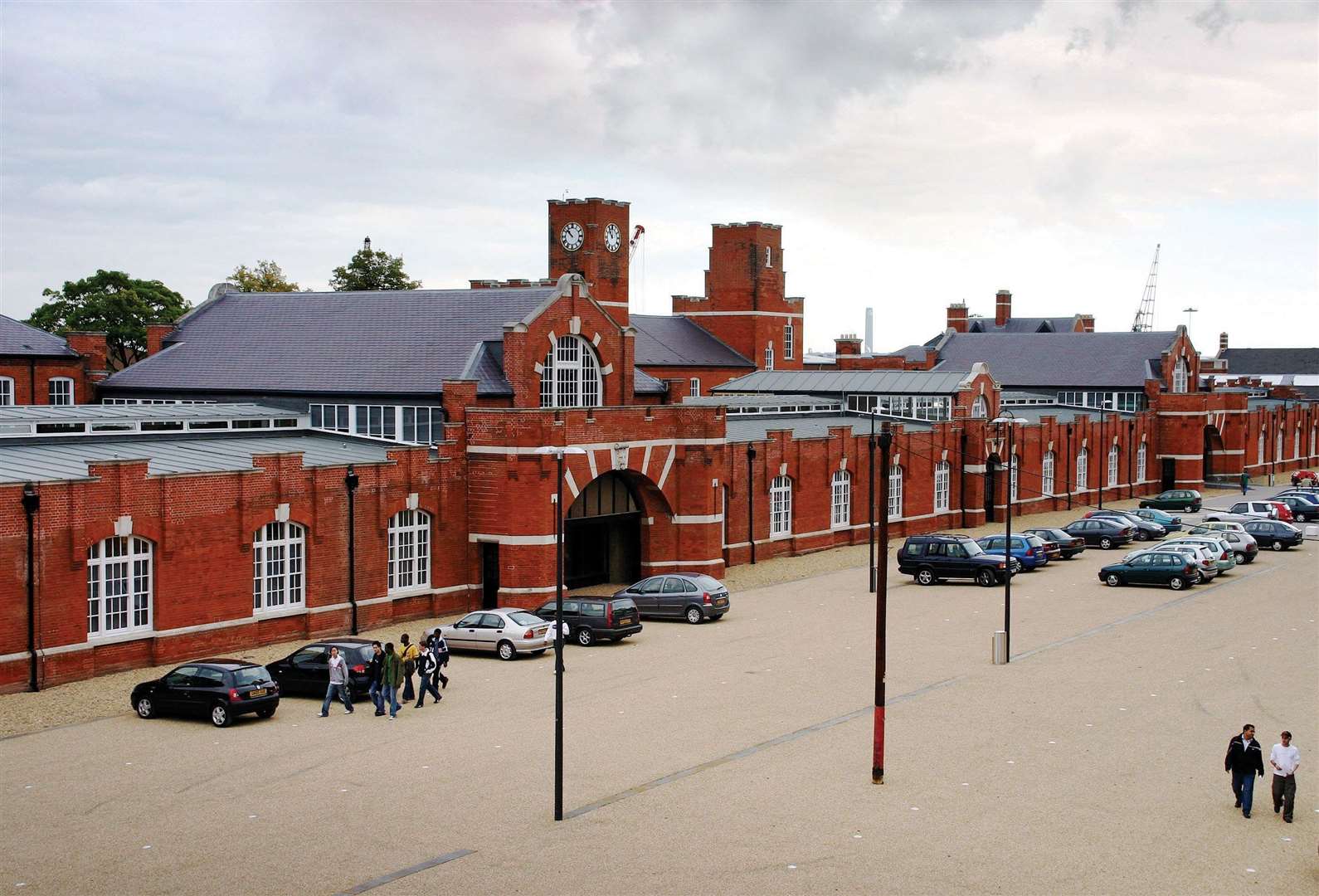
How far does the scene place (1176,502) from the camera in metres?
73.9

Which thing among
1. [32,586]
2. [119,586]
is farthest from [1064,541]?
[32,586]

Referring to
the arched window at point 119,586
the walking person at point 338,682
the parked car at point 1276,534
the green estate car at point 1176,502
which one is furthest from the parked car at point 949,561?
the green estate car at point 1176,502

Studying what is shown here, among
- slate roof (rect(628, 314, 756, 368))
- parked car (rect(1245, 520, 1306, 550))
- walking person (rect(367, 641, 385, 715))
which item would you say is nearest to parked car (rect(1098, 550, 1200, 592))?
parked car (rect(1245, 520, 1306, 550))

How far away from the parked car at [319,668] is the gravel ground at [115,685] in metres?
3.41

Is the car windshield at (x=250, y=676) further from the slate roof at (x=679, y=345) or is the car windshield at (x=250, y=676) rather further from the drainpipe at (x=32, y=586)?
the slate roof at (x=679, y=345)

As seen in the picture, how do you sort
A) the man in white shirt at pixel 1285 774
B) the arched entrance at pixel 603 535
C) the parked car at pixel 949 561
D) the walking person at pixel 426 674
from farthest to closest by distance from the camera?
the parked car at pixel 949 561 < the arched entrance at pixel 603 535 < the walking person at pixel 426 674 < the man in white shirt at pixel 1285 774

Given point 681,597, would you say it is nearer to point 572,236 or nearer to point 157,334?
point 157,334

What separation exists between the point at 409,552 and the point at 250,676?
40.7 ft

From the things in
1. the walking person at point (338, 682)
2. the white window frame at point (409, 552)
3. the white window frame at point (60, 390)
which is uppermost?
the white window frame at point (60, 390)

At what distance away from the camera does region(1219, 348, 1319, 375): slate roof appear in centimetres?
16950

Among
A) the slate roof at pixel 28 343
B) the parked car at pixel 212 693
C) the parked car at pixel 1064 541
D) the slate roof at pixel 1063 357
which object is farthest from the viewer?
the slate roof at pixel 1063 357

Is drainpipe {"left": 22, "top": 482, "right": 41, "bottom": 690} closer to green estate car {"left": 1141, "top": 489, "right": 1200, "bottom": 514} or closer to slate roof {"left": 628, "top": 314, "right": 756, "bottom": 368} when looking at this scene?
green estate car {"left": 1141, "top": 489, "right": 1200, "bottom": 514}

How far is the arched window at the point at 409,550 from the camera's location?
4078 cm

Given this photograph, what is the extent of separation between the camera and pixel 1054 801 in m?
23.1
